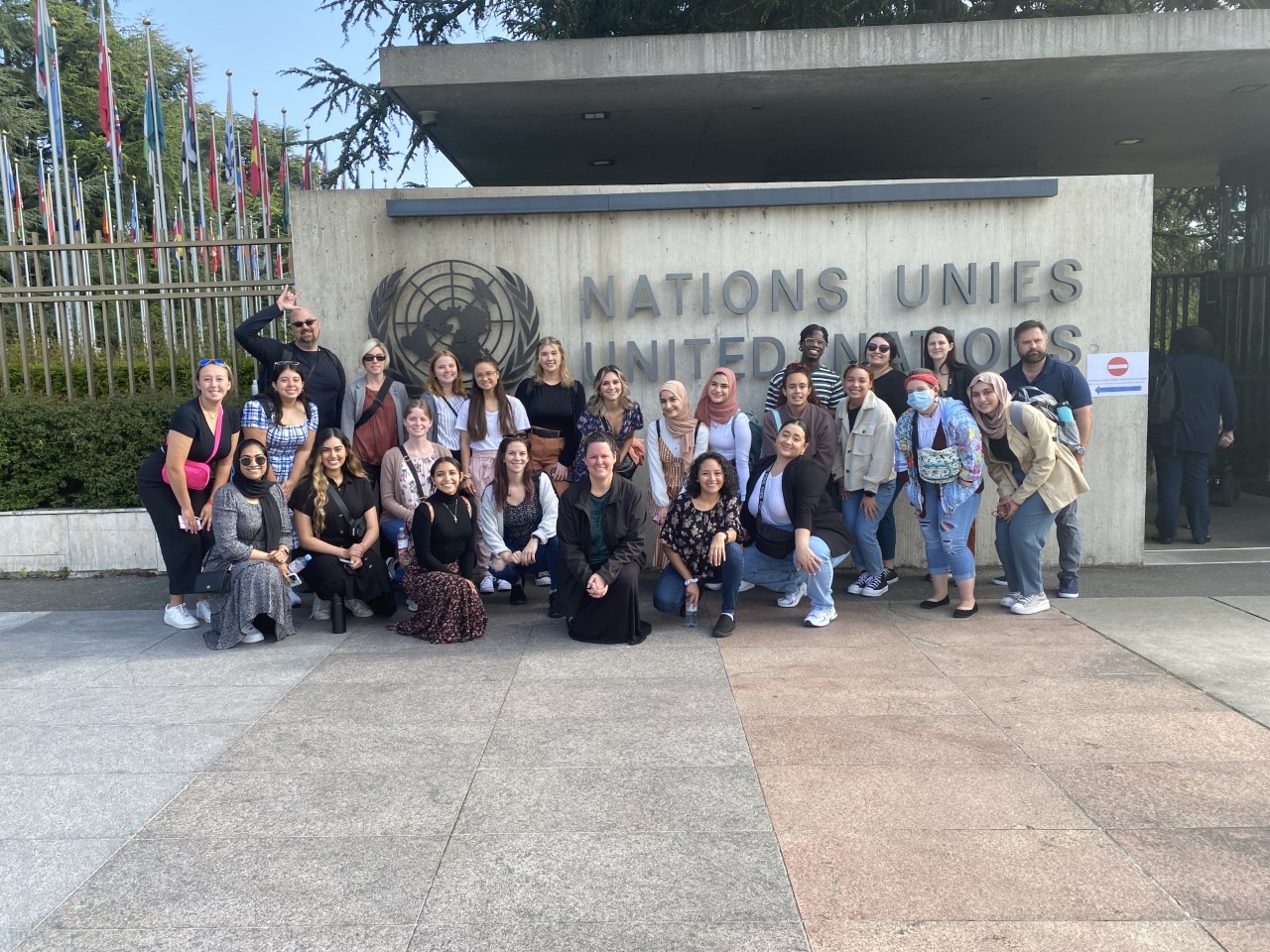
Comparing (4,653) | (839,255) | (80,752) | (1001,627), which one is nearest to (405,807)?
(80,752)

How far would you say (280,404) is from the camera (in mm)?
6605

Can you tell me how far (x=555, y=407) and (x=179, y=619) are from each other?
2.91 m

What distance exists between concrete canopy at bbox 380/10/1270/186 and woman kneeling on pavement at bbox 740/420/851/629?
3317 millimetres

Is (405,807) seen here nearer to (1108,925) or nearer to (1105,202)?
(1108,925)

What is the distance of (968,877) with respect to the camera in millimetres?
3156

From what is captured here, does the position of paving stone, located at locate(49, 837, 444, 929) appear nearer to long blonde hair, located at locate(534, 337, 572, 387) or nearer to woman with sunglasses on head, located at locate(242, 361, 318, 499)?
woman with sunglasses on head, located at locate(242, 361, 318, 499)

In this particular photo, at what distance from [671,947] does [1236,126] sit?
10760 mm

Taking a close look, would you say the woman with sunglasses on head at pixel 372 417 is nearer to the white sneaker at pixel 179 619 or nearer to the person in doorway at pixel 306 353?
the person in doorway at pixel 306 353

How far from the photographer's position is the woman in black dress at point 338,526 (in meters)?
6.34

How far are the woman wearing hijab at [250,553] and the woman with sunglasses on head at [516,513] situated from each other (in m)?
1.31

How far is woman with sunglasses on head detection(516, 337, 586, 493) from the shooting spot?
704 centimetres

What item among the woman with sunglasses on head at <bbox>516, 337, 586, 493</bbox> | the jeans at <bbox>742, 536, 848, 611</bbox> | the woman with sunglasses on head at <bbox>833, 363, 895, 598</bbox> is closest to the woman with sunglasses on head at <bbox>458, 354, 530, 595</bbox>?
the woman with sunglasses on head at <bbox>516, 337, 586, 493</bbox>

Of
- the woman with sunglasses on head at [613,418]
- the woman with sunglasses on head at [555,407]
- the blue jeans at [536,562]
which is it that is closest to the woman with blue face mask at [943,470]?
A: the woman with sunglasses on head at [613,418]

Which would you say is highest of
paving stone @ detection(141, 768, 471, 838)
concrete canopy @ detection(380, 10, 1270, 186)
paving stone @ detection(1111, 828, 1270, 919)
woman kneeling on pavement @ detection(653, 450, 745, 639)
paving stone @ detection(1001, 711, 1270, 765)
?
concrete canopy @ detection(380, 10, 1270, 186)
